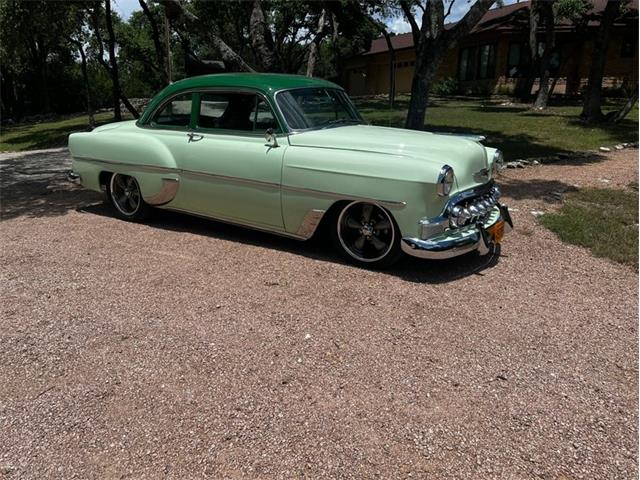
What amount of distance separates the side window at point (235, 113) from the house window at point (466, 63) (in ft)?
85.6

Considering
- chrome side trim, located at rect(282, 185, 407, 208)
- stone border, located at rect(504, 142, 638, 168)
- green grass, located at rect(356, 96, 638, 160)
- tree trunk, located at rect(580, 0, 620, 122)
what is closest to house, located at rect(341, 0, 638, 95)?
green grass, located at rect(356, 96, 638, 160)

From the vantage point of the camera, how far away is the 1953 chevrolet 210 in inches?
162

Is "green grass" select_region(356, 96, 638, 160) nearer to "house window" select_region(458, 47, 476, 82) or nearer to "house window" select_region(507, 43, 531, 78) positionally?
"house window" select_region(507, 43, 531, 78)

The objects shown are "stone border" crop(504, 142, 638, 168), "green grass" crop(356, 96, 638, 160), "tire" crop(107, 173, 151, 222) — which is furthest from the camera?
"green grass" crop(356, 96, 638, 160)

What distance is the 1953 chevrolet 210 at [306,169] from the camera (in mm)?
4109

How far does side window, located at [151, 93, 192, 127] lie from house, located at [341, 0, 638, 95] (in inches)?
800

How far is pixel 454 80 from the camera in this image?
28703 mm

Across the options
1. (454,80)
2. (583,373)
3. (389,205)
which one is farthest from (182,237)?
(454,80)

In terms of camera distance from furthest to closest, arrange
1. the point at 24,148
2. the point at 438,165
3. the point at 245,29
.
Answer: the point at 245,29 < the point at 24,148 < the point at 438,165

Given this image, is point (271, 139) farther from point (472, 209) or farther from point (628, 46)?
point (628, 46)

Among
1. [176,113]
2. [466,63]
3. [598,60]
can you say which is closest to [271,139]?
[176,113]

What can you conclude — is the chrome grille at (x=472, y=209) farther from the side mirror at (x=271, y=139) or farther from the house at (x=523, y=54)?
the house at (x=523, y=54)

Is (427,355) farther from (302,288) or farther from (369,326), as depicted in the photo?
(302,288)

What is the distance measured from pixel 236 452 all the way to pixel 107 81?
3260cm
